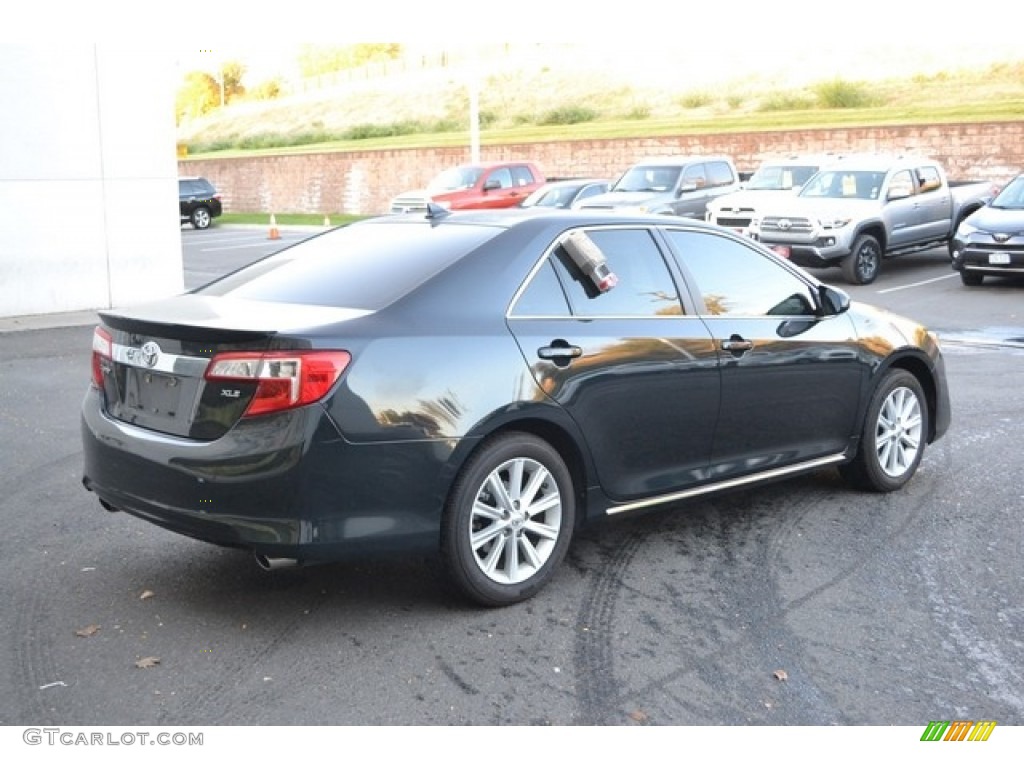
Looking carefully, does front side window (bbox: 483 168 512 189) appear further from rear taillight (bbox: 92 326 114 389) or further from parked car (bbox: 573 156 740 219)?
rear taillight (bbox: 92 326 114 389)

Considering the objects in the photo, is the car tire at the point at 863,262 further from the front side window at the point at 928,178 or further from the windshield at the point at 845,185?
the front side window at the point at 928,178

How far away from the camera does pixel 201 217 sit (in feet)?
126

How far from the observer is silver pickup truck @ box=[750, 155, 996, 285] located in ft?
61.8

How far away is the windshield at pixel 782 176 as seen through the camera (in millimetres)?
22531

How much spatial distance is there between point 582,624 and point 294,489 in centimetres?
130

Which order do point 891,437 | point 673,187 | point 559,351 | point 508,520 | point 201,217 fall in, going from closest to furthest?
1. point 508,520
2. point 559,351
3. point 891,437
4. point 673,187
5. point 201,217

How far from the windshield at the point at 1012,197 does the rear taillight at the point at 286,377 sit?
16.0 meters

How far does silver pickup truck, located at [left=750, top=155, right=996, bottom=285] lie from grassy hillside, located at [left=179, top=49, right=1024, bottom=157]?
1194 centimetres

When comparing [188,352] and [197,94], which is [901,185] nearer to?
[188,352]

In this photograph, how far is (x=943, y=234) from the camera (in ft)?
69.1

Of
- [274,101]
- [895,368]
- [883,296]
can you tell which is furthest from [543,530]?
[274,101]

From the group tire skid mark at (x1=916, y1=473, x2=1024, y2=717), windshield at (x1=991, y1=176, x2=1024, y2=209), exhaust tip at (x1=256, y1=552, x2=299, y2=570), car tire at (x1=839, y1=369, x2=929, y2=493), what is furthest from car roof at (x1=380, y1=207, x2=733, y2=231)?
windshield at (x1=991, y1=176, x2=1024, y2=209)

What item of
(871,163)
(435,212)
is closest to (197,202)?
(871,163)

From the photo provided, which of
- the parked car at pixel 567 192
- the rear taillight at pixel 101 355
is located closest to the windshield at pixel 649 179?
the parked car at pixel 567 192
